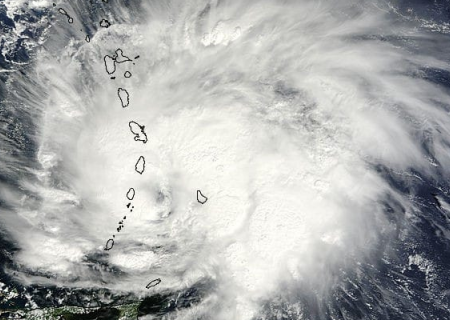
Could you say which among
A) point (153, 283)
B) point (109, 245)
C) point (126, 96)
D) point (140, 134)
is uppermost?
point (126, 96)

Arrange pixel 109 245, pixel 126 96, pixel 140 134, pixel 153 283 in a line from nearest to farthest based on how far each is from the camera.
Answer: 1. pixel 153 283
2. pixel 109 245
3. pixel 140 134
4. pixel 126 96

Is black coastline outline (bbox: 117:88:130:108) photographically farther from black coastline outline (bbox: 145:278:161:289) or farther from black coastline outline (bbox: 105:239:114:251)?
black coastline outline (bbox: 145:278:161:289)

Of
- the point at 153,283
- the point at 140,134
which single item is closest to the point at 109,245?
the point at 153,283

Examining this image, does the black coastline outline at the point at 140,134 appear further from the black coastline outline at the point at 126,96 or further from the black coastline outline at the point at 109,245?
the black coastline outline at the point at 109,245

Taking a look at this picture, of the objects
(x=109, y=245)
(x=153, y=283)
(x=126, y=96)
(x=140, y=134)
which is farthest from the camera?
(x=126, y=96)

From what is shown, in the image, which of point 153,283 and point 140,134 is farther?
point 140,134

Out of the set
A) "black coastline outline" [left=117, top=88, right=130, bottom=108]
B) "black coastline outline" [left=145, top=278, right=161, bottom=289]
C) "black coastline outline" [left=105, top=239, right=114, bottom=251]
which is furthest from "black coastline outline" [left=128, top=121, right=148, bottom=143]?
"black coastline outline" [left=145, top=278, right=161, bottom=289]

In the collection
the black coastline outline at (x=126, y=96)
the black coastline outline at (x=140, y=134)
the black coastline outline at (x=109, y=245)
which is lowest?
the black coastline outline at (x=109, y=245)

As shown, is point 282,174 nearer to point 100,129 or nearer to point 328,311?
point 328,311

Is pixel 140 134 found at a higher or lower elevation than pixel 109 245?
higher

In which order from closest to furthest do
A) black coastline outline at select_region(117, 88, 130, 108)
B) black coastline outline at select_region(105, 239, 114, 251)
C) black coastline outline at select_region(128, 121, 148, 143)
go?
black coastline outline at select_region(105, 239, 114, 251)
black coastline outline at select_region(128, 121, 148, 143)
black coastline outline at select_region(117, 88, 130, 108)

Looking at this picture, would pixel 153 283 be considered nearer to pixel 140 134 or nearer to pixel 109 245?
pixel 109 245

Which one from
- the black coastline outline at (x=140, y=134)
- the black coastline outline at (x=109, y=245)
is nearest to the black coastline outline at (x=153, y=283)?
the black coastline outline at (x=109, y=245)
